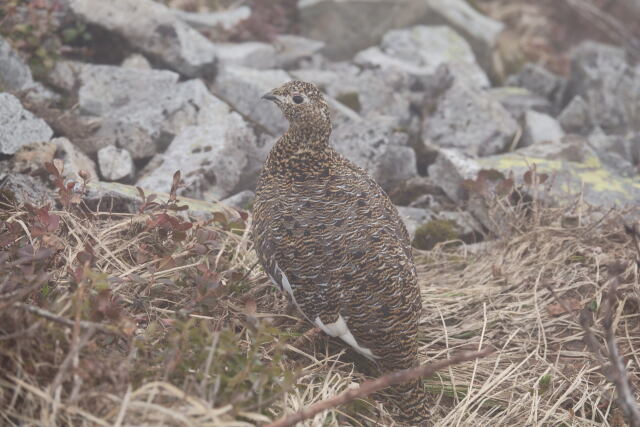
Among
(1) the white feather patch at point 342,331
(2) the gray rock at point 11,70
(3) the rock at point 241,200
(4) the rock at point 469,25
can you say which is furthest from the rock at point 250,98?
(4) the rock at point 469,25

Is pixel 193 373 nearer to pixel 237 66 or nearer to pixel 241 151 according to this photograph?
pixel 241 151

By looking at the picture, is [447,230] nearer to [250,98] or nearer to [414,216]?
[414,216]

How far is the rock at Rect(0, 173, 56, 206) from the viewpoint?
13.9 feet

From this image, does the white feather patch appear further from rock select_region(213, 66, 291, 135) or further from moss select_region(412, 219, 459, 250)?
rock select_region(213, 66, 291, 135)

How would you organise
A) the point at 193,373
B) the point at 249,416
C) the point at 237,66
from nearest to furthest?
the point at 249,416, the point at 193,373, the point at 237,66

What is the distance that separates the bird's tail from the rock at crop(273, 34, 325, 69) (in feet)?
17.7

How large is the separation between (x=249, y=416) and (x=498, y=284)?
282 cm

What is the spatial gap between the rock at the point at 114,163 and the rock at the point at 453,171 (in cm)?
279

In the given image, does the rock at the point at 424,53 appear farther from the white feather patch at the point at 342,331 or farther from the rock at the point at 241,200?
the white feather patch at the point at 342,331

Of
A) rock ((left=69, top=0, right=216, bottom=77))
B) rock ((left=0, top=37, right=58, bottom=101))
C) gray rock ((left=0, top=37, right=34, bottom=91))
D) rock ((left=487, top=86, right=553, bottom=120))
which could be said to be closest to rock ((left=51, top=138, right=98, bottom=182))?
rock ((left=0, top=37, right=58, bottom=101))

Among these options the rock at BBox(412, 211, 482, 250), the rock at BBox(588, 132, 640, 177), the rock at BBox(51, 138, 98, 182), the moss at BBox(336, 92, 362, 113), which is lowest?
the rock at BBox(412, 211, 482, 250)

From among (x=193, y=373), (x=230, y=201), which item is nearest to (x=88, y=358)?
(x=193, y=373)

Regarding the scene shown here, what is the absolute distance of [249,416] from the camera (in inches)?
108

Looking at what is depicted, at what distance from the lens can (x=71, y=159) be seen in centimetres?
500
